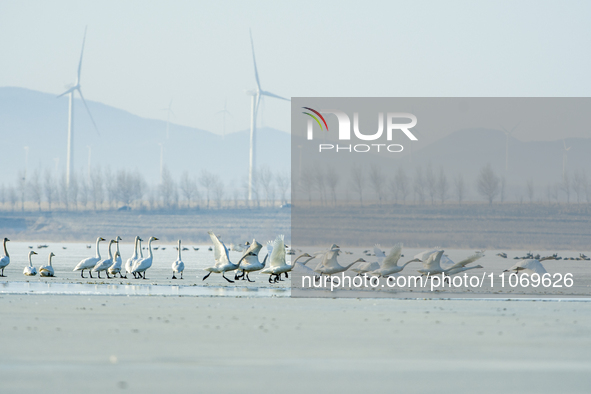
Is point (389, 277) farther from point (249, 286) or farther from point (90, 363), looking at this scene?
point (90, 363)

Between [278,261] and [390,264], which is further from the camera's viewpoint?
[278,261]

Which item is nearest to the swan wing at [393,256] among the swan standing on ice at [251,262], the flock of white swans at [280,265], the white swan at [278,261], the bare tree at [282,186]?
the flock of white swans at [280,265]

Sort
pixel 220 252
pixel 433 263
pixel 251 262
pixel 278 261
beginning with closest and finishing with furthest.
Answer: pixel 433 263
pixel 278 261
pixel 220 252
pixel 251 262

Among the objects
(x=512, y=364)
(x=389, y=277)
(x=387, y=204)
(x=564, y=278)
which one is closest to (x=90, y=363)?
(x=512, y=364)

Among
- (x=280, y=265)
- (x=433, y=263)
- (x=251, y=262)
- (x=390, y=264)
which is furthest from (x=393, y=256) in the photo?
(x=251, y=262)

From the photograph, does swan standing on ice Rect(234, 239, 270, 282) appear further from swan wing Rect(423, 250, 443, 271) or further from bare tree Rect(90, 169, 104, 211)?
bare tree Rect(90, 169, 104, 211)

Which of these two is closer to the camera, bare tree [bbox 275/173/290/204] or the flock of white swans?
the flock of white swans

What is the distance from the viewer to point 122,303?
24.6m

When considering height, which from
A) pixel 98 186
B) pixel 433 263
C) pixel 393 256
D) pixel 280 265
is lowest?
pixel 280 265

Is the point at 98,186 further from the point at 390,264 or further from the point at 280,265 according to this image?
the point at 390,264

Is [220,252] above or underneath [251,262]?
above

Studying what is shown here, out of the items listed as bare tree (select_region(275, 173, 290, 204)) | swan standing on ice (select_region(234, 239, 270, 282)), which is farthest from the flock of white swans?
bare tree (select_region(275, 173, 290, 204))

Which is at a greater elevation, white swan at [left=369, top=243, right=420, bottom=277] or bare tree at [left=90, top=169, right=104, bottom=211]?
bare tree at [left=90, top=169, right=104, bottom=211]

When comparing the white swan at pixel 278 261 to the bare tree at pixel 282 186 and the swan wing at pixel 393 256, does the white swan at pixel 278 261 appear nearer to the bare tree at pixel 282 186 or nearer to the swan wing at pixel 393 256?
the swan wing at pixel 393 256
